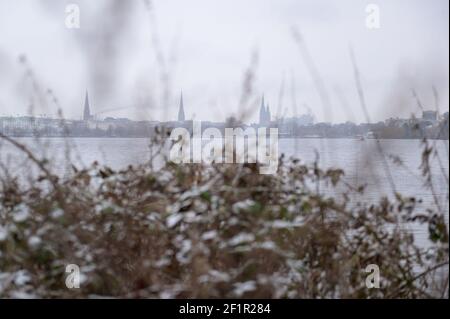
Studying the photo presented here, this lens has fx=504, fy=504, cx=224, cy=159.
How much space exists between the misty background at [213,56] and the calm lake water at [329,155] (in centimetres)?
14

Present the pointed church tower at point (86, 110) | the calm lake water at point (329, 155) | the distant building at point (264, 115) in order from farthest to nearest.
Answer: the pointed church tower at point (86, 110) → the distant building at point (264, 115) → the calm lake water at point (329, 155)

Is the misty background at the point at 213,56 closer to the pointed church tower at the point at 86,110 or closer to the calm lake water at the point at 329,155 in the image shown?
the pointed church tower at the point at 86,110

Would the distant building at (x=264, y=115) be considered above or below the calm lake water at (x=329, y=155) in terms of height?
above

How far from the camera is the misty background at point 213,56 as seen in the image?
200 cm

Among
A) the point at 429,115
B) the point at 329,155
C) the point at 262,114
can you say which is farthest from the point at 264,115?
the point at 429,115

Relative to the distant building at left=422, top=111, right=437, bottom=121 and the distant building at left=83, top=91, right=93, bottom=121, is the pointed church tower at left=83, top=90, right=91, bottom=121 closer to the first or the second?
the distant building at left=83, top=91, right=93, bottom=121

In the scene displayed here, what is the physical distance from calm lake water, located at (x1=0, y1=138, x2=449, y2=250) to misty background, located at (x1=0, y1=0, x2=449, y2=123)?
5.3 inches

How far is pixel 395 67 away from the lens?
7.46 feet

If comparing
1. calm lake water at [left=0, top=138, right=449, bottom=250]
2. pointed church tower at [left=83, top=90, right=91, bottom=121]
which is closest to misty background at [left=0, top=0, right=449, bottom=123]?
pointed church tower at [left=83, top=90, right=91, bottom=121]

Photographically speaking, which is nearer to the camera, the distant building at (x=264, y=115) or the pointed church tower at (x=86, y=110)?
the distant building at (x=264, y=115)

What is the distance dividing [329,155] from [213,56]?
70cm

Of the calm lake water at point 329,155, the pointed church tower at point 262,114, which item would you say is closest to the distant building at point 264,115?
the pointed church tower at point 262,114

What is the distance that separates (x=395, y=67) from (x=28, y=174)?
5.34 feet
